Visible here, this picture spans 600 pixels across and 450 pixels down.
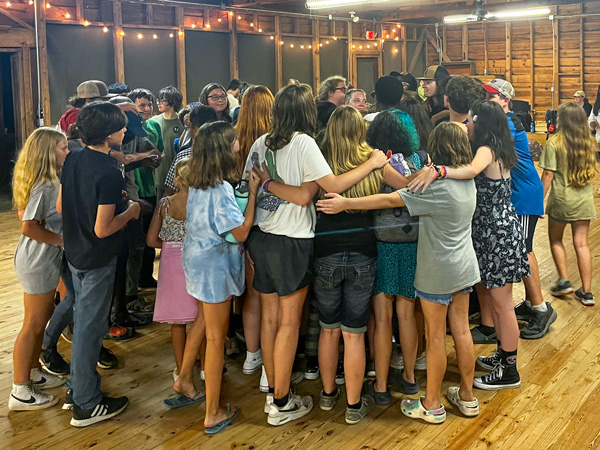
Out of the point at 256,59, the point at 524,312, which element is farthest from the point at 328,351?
the point at 256,59

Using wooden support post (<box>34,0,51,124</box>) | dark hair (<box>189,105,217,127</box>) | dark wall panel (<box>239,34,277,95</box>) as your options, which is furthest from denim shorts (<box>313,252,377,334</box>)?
dark wall panel (<box>239,34,277,95</box>)

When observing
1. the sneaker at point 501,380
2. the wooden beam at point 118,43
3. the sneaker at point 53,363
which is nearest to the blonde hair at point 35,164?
the sneaker at point 53,363

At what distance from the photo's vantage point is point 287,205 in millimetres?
2906

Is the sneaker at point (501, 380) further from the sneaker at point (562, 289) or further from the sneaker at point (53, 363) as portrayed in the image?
the sneaker at point (53, 363)

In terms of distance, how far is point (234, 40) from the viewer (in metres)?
11.6

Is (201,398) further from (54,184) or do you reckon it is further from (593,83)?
(593,83)

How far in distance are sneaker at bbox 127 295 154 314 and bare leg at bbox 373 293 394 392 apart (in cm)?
200

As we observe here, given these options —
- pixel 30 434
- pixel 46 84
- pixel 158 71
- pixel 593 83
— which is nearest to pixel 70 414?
pixel 30 434

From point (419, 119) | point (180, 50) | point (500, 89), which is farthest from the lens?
point (180, 50)

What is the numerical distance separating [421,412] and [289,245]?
3.42 ft

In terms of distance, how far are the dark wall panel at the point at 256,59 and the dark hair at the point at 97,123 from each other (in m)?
9.18

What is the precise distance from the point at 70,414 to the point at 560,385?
8.41ft

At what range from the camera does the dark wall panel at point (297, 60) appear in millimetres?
12734

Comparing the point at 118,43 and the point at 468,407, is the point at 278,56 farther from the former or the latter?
the point at 468,407
